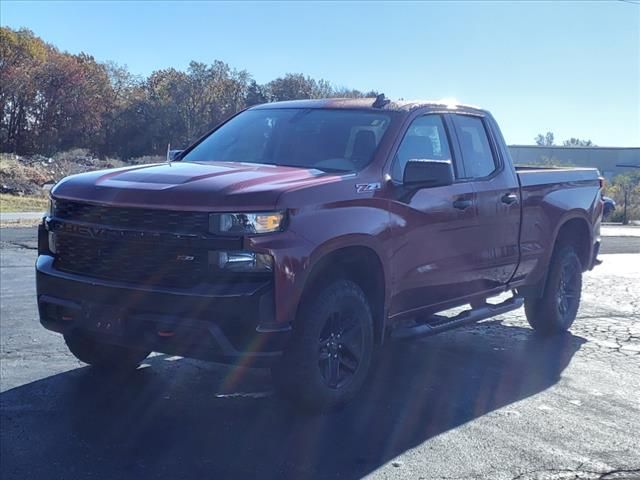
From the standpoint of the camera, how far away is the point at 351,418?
→ 571 centimetres

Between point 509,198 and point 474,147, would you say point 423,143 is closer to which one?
point 474,147

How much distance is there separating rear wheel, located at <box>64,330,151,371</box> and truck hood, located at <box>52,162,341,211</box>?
1.25 metres

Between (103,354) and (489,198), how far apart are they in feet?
10.9

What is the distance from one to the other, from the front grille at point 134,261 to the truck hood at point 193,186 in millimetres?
256

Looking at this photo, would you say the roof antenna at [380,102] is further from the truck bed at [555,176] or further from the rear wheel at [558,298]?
the rear wheel at [558,298]

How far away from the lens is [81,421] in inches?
220

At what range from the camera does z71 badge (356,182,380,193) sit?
5746 millimetres

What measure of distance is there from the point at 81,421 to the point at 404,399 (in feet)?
7.30

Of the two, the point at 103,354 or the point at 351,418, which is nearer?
the point at 351,418

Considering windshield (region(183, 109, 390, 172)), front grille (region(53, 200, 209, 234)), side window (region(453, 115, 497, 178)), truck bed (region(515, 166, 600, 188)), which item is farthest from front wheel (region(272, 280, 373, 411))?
truck bed (region(515, 166, 600, 188))

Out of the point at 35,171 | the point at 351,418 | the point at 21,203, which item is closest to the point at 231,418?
the point at 351,418

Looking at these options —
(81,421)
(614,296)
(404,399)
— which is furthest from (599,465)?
(614,296)

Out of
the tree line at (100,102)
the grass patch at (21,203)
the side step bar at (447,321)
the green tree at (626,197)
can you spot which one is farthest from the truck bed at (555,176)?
the tree line at (100,102)

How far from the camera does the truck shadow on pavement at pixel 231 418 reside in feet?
15.9
